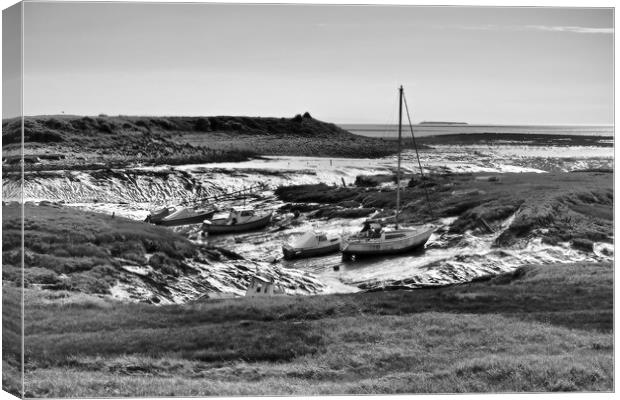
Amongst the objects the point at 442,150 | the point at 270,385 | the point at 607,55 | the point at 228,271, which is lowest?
the point at 270,385

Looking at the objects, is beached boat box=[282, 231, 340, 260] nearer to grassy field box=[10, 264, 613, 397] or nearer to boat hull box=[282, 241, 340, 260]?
boat hull box=[282, 241, 340, 260]

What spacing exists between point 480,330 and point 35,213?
314 inches

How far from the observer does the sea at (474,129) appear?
18.9 m

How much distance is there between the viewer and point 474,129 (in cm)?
1959

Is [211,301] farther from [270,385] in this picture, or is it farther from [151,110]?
[151,110]

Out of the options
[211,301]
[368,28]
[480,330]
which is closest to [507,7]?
[368,28]

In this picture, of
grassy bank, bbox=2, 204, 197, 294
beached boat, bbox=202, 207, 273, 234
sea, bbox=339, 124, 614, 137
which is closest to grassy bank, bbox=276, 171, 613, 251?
beached boat, bbox=202, 207, 273, 234

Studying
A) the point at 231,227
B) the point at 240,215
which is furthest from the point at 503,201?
the point at 231,227

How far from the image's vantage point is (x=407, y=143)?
19062 millimetres

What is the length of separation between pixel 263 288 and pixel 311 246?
119 centimetres

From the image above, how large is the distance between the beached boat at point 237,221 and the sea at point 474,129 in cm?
230

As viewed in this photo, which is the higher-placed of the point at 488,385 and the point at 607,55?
the point at 607,55

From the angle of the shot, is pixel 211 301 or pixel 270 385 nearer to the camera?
Answer: pixel 270 385

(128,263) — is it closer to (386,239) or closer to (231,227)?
(231,227)
